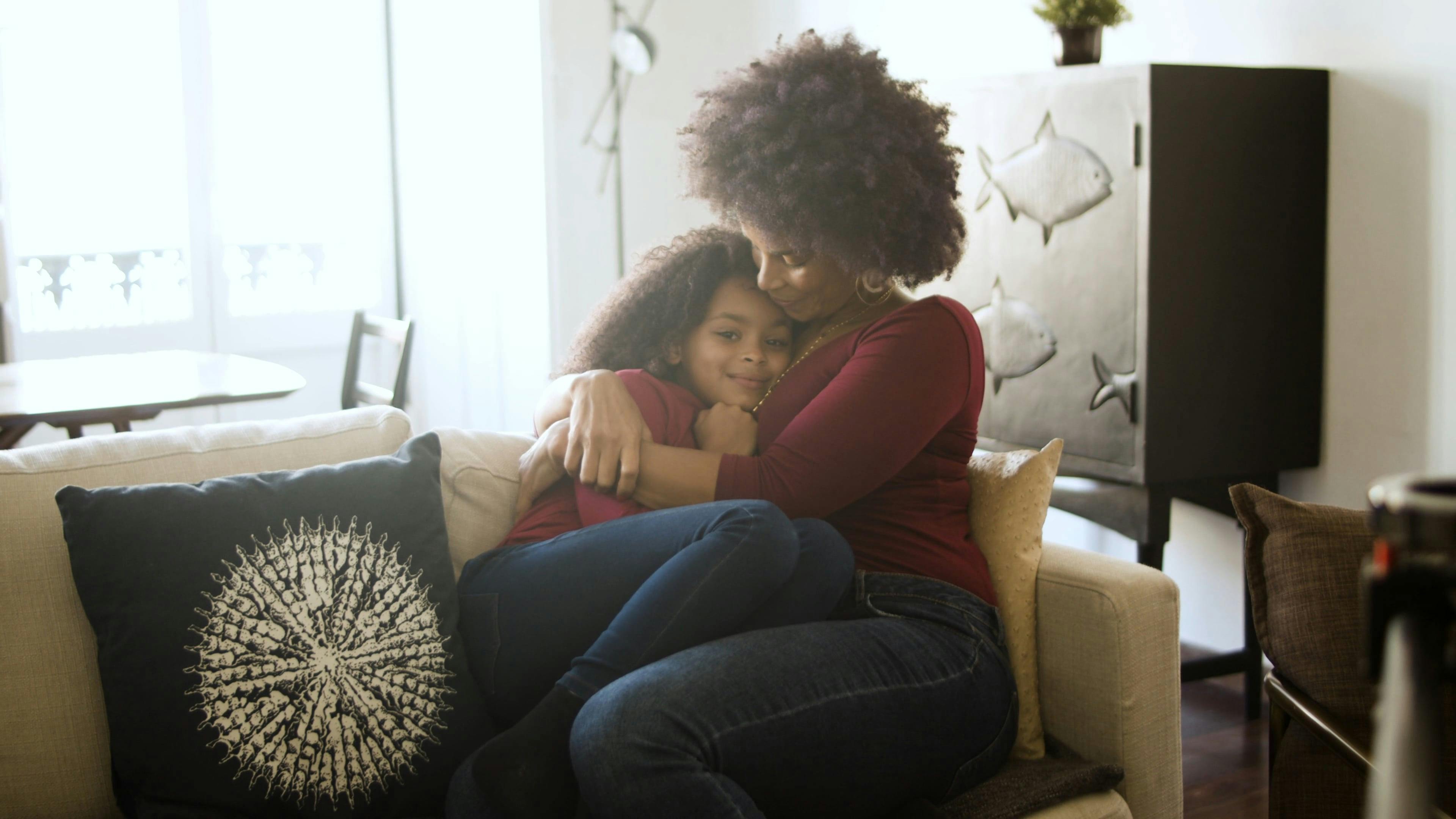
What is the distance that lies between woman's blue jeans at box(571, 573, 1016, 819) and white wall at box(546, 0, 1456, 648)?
1.20 metres

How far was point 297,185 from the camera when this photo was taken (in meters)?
4.12

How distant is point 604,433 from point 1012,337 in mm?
1105

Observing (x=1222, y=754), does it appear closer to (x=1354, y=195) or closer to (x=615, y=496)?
(x=1354, y=195)

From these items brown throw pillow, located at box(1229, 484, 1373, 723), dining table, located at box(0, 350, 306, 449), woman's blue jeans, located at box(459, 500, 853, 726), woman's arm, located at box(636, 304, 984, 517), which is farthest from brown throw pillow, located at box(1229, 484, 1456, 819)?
dining table, located at box(0, 350, 306, 449)

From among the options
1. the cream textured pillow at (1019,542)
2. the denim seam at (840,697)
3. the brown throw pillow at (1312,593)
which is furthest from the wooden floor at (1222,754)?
the denim seam at (840,697)

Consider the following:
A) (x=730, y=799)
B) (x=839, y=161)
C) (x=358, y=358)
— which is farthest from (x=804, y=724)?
(x=358, y=358)

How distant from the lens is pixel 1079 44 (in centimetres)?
224

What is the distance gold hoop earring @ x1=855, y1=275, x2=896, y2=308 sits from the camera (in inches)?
62.7

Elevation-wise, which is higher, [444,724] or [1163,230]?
[1163,230]

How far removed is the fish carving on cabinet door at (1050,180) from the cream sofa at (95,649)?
872 mm

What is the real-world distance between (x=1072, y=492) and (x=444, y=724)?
4.86ft

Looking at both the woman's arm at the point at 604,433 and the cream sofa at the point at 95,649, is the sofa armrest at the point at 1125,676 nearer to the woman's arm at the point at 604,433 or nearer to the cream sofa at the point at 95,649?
the cream sofa at the point at 95,649

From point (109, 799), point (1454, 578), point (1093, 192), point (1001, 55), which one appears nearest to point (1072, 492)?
point (1093, 192)

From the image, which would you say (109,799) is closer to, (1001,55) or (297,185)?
(1001,55)
